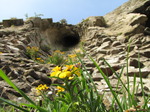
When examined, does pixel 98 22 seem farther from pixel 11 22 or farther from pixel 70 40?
pixel 11 22

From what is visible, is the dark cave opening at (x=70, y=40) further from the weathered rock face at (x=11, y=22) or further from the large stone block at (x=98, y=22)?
the weathered rock face at (x=11, y=22)

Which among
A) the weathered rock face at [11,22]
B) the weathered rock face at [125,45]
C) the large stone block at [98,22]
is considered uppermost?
the weathered rock face at [11,22]

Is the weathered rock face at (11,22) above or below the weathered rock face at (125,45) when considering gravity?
above

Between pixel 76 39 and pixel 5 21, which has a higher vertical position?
pixel 5 21

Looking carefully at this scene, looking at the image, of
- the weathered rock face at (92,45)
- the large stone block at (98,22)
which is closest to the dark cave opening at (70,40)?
the weathered rock face at (92,45)

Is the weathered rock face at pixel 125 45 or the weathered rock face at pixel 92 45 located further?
the weathered rock face at pixel 125 45

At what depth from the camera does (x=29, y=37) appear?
23.9 ft

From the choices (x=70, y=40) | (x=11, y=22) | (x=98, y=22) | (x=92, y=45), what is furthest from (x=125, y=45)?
(x=70, y=40)

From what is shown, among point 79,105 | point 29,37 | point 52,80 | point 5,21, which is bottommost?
point 52,80

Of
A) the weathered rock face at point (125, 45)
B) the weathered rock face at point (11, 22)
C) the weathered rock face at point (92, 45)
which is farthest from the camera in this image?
the weathered rock face at point (11, 22)

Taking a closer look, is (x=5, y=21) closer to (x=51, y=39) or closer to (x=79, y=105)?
(x=51, y=39)

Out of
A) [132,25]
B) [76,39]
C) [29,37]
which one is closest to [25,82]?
[29,37]

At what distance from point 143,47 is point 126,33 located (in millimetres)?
1868

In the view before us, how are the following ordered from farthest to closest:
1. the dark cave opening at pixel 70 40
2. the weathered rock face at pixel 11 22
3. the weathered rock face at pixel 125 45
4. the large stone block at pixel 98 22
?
the dark cave opening at pixel 70 40 < the large stone block at pixel 98 22 < the weathered rock face at pixel 11 22 < the weathered rock face at pixel 125 45
